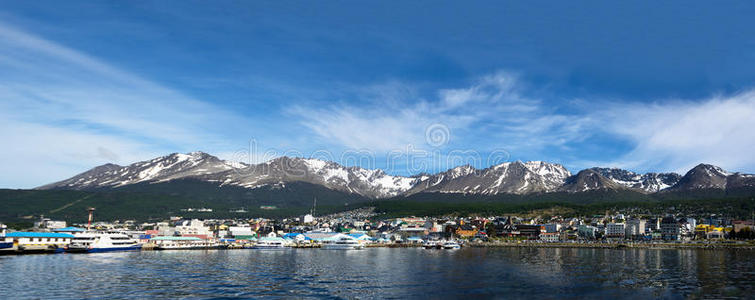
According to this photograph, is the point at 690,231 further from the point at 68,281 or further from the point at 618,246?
the point at 68,281

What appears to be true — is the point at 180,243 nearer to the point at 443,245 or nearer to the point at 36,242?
the point at 36,242

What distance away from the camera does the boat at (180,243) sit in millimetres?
125225

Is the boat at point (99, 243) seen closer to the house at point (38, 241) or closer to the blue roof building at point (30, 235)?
the house at point (38, 241)

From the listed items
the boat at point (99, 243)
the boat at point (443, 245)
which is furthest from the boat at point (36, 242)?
the boat at point (443, 245)

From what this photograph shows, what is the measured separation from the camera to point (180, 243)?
5261 inches

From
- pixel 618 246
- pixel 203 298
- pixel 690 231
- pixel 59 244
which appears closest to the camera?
pixel 203 298

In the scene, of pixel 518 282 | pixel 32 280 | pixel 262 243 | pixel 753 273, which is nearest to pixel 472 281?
pixel 518 282

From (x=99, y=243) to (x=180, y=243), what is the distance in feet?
108

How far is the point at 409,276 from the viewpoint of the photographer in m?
51.1

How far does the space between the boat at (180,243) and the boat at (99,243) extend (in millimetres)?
9537

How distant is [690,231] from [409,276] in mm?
192716

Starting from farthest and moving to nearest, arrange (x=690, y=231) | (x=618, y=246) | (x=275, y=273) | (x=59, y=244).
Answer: (x=690, y=231), (x=618, y=246), (x=59, y=244), (x=275, y=273)

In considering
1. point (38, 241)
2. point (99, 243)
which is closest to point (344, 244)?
point (99, 243)

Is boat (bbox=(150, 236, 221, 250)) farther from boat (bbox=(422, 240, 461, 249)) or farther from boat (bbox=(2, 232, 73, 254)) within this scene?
boat (bbox=(422, 240, 461, 249))
